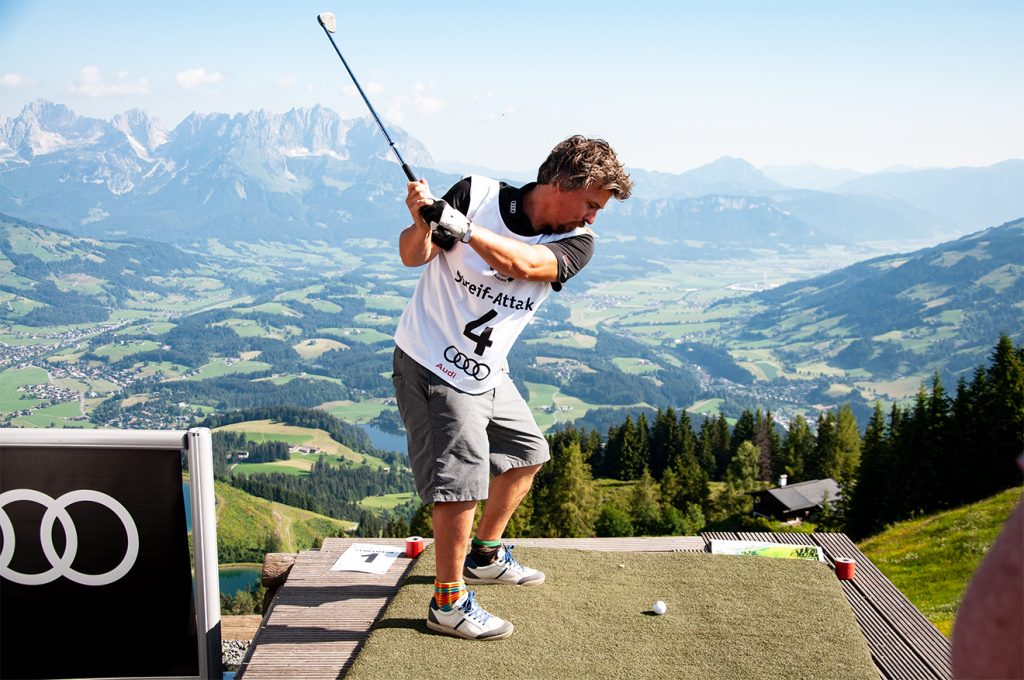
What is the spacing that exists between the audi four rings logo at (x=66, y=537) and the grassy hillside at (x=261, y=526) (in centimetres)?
6873

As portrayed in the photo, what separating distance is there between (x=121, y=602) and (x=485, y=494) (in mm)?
1738

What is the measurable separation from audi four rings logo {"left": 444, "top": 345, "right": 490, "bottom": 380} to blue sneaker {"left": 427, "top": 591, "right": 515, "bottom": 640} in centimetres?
113

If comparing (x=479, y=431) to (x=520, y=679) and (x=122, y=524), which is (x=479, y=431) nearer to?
(x=520, y=679)

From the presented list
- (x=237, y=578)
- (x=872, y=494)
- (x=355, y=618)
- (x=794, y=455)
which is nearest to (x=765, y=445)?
(x=794, y=455)

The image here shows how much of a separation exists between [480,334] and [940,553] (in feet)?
66.7

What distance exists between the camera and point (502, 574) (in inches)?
196

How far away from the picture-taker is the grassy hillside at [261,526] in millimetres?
72438

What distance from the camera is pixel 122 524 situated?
12.3 feet

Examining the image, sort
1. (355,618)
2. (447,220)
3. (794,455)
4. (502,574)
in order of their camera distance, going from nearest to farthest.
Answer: (447,220)
(355,618)
(502,574)
(794,455)

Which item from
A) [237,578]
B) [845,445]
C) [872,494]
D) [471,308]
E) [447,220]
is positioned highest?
[447,220]

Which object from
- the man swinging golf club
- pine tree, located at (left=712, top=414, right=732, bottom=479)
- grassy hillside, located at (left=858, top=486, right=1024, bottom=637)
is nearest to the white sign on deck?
the man swinging golf club

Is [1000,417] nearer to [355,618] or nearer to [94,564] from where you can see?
[355,618]

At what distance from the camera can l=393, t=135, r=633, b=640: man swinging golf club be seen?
13.3 feet

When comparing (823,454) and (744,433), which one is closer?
(823,454)
